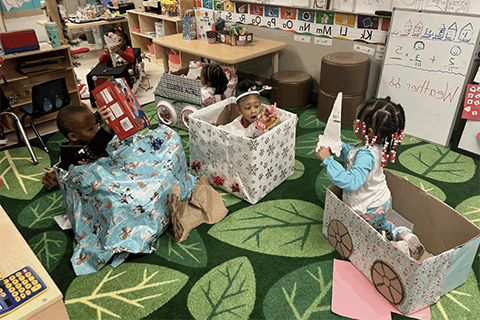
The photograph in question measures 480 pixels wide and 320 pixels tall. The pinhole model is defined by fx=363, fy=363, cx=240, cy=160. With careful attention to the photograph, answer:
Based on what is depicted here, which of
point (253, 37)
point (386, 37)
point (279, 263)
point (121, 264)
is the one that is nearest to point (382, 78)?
point (386, 37)

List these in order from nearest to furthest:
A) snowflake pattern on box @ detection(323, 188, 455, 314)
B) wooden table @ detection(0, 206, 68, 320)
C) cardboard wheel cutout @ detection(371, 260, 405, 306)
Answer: wooden table @ detection(0, 206, 68, 320) → snowflake pattern on box @ detection(323, 188, 455, 314) → cardboard wheel cutout @ detection(371, 260, 405, 306)

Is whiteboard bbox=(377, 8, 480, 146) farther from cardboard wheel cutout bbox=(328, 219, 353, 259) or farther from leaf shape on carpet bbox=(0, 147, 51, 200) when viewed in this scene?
leaf shape on carpet bbox=(0, 147, 51, 200)

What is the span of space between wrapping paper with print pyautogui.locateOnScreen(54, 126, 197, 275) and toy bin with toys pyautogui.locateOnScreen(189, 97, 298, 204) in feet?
1.08

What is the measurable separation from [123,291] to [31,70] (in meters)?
2.60

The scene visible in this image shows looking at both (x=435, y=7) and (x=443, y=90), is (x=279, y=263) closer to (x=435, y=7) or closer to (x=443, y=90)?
(x=443, y=90)

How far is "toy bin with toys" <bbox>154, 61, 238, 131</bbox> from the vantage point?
325cm

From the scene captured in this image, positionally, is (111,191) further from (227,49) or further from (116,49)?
(116,49)

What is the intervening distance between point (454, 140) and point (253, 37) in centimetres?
245

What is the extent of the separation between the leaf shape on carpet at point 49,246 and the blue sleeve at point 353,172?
1611mm

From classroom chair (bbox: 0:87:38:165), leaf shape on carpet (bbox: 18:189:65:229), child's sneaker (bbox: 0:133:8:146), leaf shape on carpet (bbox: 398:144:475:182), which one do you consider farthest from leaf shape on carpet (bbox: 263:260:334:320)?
child's sneaker (bbox: 0:133:8:146)

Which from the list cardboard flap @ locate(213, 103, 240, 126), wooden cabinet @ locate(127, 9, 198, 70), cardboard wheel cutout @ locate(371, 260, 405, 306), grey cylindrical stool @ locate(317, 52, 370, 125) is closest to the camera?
cardboard wheel cutout @ locate(371, 260, 405, 306)

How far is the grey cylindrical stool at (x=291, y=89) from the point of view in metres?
3.71

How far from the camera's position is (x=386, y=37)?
10.7ft

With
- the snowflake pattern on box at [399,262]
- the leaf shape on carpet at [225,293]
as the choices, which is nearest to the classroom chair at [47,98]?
the leaf shape on carpet at [225,293]
